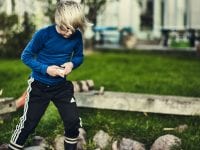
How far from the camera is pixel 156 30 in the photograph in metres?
27.9

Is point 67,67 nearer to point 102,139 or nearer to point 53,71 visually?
point 53,71

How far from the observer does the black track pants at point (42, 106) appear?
18.9 ft

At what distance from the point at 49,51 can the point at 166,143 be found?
1501 mm

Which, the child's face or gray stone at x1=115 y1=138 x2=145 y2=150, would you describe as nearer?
the child's face

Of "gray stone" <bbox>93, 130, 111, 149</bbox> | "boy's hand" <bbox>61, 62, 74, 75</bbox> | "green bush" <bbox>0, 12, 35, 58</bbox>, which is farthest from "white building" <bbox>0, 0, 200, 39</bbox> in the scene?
"boy's hand" <bbox>61, 62, 74, 75</bbox>

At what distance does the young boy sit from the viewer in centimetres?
567

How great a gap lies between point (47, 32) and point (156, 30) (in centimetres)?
2243

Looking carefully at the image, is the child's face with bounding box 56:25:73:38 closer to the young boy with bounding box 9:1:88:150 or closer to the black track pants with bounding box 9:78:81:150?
the young boy with bounding box 9:1:88:150

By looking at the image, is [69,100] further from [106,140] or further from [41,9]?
[41,9]

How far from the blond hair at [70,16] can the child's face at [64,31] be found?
0.03 meters

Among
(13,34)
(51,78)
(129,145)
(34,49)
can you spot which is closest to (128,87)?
(129,145)

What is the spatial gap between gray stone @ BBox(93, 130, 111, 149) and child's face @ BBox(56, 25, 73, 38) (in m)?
1.39

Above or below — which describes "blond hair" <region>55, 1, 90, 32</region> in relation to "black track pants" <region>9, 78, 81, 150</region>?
above

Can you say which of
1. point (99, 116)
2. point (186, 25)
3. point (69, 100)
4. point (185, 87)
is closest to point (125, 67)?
point (185, 87)
